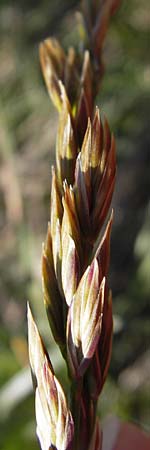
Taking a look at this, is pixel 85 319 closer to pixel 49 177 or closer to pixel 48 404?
pixel 48 404

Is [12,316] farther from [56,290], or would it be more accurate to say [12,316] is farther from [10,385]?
[56,290]

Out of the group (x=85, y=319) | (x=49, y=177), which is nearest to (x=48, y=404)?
(x=85, y=319)

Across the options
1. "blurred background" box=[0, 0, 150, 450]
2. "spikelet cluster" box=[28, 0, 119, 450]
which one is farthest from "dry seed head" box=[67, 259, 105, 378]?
"blurred background" box=[0, 0, 150, 450]

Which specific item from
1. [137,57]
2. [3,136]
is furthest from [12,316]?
[137,57]

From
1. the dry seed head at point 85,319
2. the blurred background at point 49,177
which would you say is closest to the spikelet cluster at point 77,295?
the dry seed head at point 85,319

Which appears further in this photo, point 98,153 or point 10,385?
point 10,385

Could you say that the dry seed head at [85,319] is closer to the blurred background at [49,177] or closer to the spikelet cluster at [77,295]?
the spikelet cluster at [77,295]
